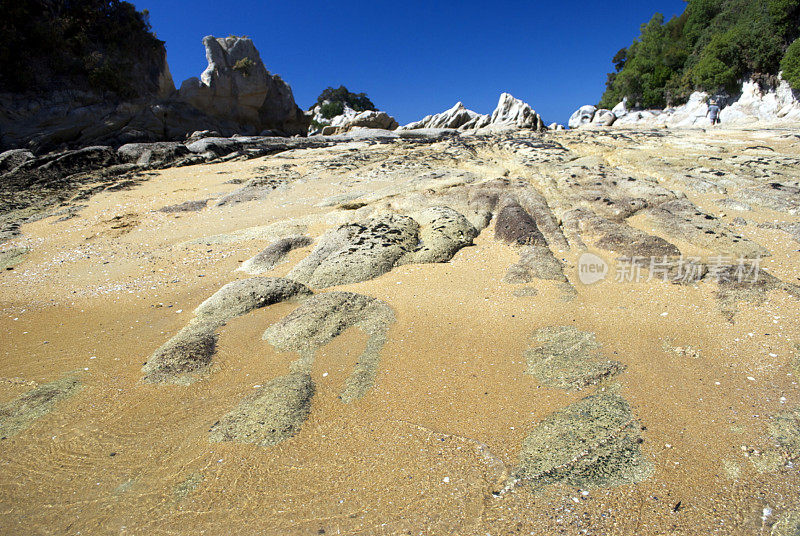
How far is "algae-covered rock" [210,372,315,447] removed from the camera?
3.16 metres

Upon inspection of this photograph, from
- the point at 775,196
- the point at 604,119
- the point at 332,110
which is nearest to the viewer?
the point at 775,196

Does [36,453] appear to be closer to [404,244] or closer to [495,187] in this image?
[404,244]

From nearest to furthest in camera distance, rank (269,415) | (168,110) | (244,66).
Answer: (269,415) → (168,110) → (244,66)

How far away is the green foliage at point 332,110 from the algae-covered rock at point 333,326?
53.6 metres

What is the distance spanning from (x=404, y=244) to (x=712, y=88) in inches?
1418

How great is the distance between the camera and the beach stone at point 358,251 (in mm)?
6230

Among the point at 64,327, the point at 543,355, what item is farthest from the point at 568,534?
the point at 64,327

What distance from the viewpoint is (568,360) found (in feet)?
13.0

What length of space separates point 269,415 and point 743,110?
125 ft

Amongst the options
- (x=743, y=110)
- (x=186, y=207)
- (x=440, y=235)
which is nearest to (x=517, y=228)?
(x=440, y=235)

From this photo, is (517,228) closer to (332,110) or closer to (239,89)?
(239,89)

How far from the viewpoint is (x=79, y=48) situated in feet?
70.0

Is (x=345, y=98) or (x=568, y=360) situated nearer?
(x=568, y=360)

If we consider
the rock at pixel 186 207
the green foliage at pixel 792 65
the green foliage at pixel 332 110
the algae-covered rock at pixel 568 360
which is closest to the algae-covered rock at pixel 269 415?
the algae-covered rock at pixel 568 360
